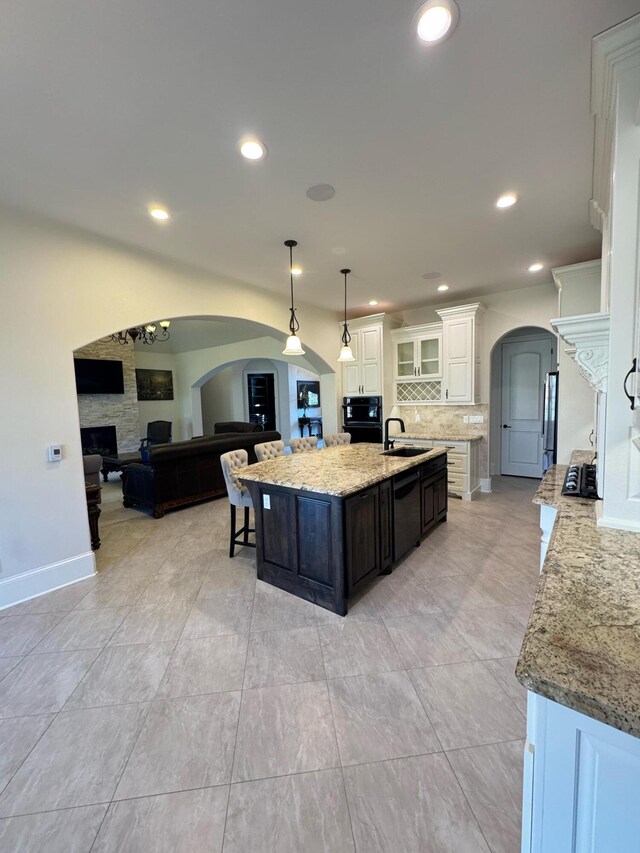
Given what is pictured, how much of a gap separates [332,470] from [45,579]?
247 cm

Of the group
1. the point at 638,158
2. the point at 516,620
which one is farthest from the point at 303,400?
the point at 638,158

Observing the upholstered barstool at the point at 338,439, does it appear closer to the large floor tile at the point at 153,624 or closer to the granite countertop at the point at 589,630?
the large floor tile at the point at 153,624

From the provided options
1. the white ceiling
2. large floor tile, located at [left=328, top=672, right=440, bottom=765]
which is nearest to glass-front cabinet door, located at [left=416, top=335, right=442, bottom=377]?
the white ceiling

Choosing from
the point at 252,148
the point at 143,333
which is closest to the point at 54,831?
the point at 252,148

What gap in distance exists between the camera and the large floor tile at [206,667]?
1.84 m

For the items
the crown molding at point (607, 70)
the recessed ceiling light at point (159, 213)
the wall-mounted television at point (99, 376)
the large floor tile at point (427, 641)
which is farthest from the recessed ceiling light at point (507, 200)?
the wall-mounted television at point (99, 376)

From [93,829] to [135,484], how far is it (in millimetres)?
4061

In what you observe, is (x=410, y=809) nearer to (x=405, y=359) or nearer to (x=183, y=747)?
(x=183, y=747)

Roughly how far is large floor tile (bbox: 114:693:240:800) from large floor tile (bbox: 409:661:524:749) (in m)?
0.95

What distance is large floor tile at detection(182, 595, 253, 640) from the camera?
7.49ft

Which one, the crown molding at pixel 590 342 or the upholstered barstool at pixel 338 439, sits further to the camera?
the upholstered barstool at pixel 338 439

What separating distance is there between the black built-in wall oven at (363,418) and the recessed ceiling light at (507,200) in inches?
129

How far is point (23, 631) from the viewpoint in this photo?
7.68 ft

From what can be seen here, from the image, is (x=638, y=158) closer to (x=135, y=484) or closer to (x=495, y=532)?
(x=495, y=532)
